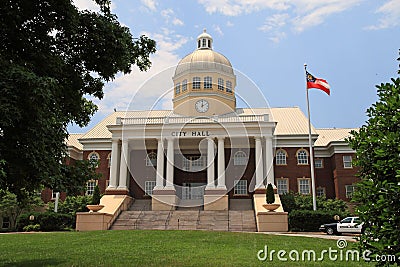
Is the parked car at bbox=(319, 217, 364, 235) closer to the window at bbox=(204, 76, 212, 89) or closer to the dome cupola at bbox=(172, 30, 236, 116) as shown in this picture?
the dome cupola at bbox=(172, 30, 236, 116)

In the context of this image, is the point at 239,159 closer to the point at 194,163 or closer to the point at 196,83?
the point at 194,163

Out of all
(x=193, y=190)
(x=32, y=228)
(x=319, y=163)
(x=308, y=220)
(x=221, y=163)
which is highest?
(x=319, y=163)

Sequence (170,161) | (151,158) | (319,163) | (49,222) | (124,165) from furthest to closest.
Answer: (319,163) < (151,158) < (124,165) < (170,161) < (49,222)

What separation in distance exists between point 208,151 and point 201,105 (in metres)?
6.49

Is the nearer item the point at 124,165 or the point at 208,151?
the point at 208,151

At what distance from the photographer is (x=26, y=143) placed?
875 centimetres

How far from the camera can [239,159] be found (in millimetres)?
43188

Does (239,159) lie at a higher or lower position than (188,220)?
higher

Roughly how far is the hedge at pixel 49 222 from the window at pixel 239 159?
58.7 feet

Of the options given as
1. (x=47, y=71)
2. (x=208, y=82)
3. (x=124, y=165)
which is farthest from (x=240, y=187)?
(x=47, y=71)

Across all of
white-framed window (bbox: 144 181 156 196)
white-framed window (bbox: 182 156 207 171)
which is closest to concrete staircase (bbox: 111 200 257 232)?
white-framed window (bbox: 144 181 156 196)

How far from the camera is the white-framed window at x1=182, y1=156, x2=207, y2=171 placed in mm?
42406

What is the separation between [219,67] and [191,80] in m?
3.69

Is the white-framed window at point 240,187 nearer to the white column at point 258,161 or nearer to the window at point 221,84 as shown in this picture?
the white column at point 258,161
